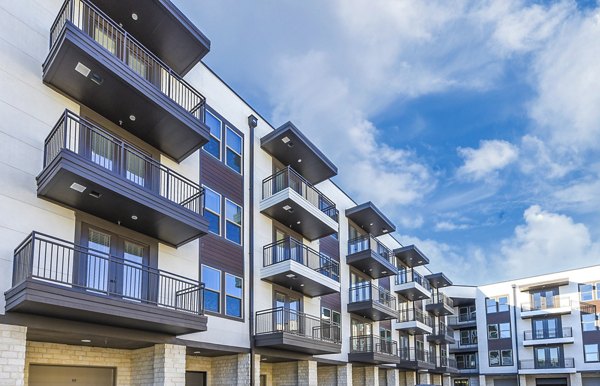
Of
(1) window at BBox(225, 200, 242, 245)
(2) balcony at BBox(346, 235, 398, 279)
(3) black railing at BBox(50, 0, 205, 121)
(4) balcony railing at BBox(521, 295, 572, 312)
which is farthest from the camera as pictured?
(4) balcony railing at BBox(521, 295, 572, 312)

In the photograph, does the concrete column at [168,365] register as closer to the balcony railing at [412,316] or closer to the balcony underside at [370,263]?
the balcony underside at [370,263]

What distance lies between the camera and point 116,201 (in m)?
12.5

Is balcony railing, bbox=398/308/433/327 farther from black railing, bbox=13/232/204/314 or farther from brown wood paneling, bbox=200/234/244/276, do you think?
black railing, bbox=13/232/204/314

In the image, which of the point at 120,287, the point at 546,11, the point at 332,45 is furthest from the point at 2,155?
the point at 546,11

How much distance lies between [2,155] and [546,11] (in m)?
17.3

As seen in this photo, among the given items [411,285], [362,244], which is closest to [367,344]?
[362,244]

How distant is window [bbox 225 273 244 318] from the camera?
17.4 m

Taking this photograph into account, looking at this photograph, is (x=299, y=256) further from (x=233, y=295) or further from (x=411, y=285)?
(x=411, y=285)

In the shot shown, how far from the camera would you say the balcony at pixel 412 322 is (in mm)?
32688

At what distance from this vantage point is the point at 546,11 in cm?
1850

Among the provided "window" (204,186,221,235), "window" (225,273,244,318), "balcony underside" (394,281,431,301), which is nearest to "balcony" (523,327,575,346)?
"balcony underside" (394,281,431,301)

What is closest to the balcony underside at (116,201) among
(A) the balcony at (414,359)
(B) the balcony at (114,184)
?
(B) the balcony at (114,184)

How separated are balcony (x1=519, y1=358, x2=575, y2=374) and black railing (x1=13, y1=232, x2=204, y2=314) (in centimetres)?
3617

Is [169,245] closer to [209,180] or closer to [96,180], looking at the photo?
[209,180]
